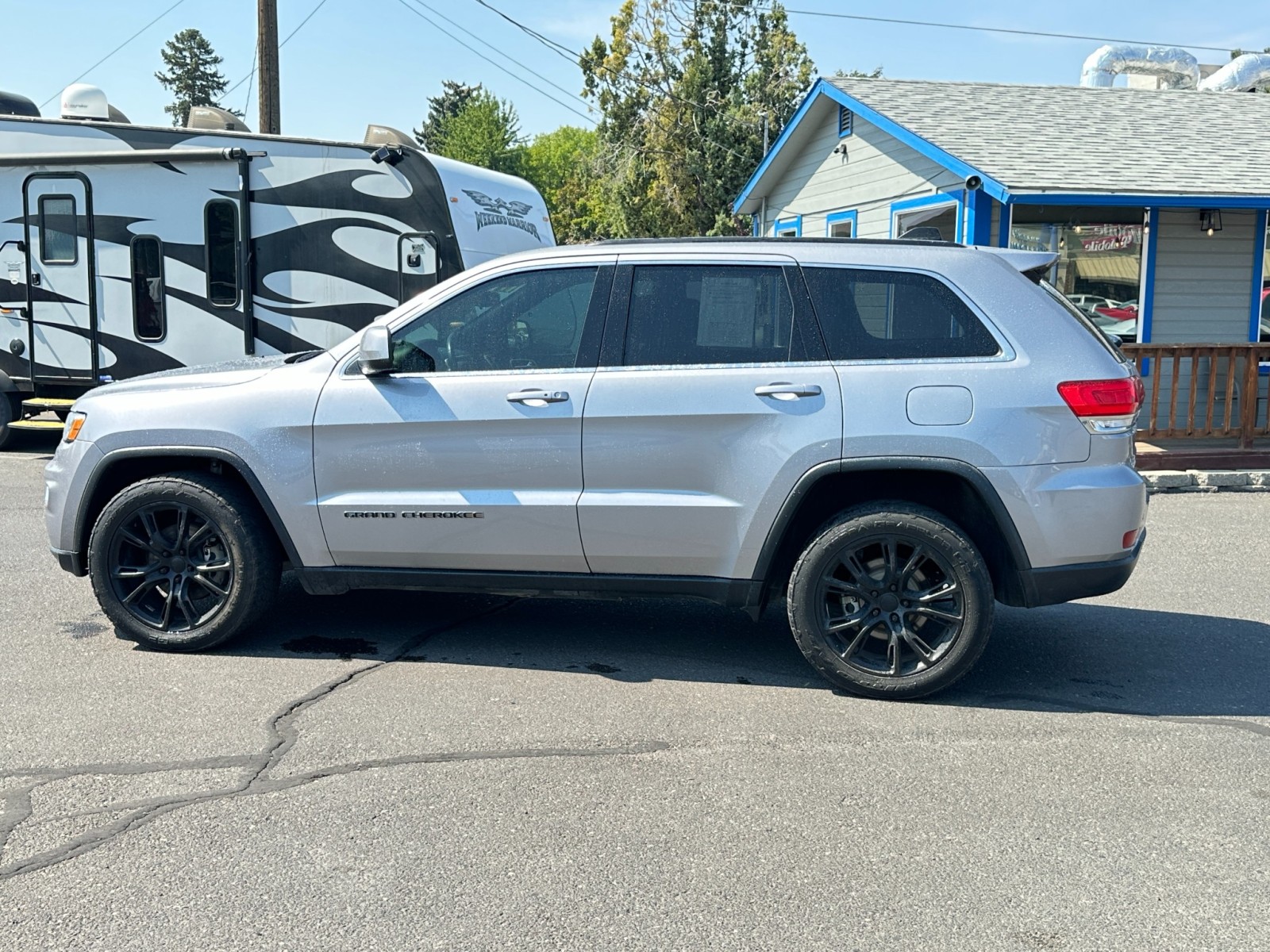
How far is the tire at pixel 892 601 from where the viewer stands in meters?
4.73

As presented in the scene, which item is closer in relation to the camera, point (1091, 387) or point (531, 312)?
point (1091, 387)

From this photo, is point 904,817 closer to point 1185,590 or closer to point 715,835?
point 715,835

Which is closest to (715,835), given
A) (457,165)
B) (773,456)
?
(773,456)

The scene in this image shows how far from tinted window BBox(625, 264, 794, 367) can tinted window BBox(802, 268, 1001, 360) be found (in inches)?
6.9

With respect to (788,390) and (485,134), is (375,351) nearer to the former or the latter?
(788,390)

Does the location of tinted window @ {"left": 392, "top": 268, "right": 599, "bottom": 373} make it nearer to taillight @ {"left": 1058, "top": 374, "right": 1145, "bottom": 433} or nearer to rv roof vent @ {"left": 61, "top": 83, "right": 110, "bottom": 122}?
taillight @ {"left": 1058, "top": 374, "right": 1145, "bottom": 433}

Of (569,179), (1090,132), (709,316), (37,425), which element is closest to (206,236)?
(37,425)

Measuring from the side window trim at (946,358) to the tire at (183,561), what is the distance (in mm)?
2707

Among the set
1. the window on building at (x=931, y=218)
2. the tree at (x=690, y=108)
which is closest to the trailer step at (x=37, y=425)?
the window on building at (x=931, y=218)

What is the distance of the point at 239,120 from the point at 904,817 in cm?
1047

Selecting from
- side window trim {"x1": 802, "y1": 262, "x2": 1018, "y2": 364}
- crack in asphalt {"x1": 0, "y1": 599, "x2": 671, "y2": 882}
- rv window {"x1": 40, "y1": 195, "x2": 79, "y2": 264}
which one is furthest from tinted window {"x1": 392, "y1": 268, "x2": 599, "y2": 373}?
rv window {"x1": 40, "y1": 195, "x2": 79, "y2": 264}

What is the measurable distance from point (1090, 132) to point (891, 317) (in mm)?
11762

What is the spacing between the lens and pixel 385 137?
11.3 m

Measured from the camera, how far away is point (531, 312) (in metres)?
5.14
